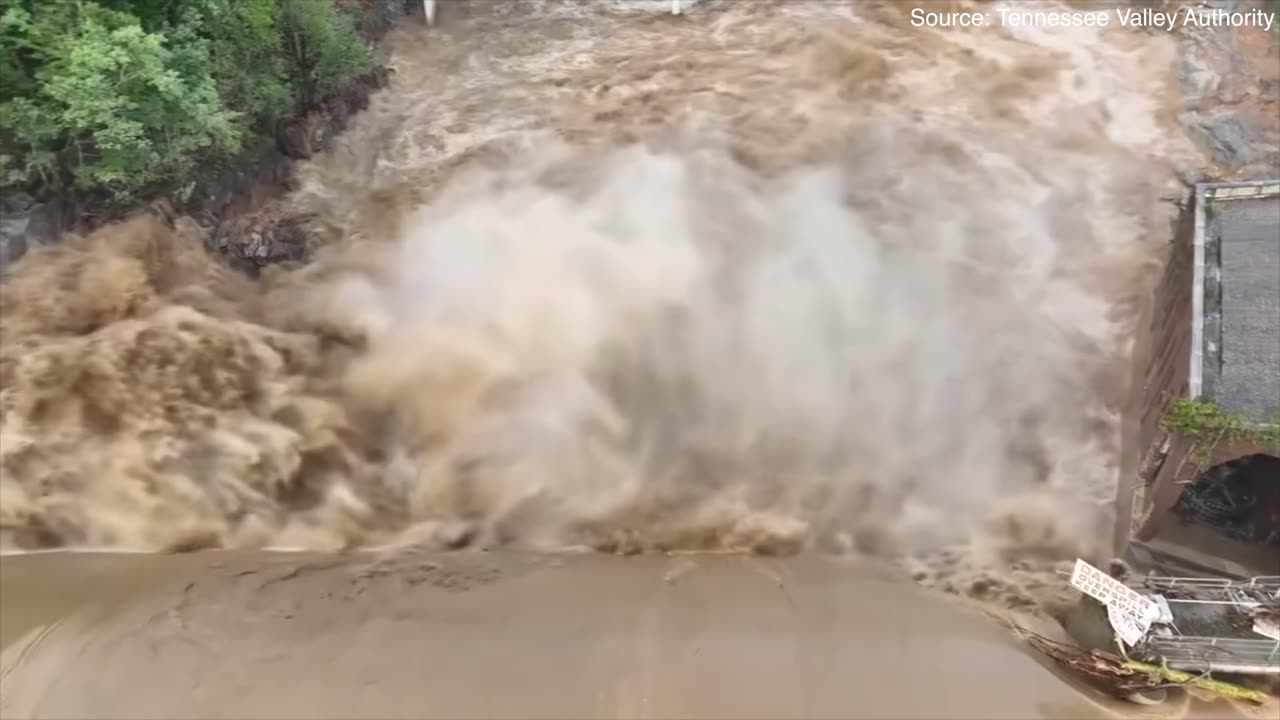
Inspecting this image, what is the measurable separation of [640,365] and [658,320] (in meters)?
0.93

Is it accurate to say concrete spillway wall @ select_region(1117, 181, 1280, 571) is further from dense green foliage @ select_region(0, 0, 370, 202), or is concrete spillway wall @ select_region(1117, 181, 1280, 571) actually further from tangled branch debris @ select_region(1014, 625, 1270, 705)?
dense green foliage @ select_region(0, 0, 370, 202)

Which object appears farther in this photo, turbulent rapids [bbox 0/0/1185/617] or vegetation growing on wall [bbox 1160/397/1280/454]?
turbulent rapids [bbox 0/0/1185/617]

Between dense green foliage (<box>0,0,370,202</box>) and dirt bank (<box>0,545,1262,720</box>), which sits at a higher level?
dense green foliage (<box>0,0,370,202</box>)

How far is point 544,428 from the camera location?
13.8m

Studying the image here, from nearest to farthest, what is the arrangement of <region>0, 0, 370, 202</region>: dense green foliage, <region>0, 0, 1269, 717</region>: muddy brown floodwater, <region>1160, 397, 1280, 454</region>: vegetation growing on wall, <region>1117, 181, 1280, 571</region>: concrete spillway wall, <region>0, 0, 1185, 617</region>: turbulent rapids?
1. <region>1160, 397, 1280, 454</region>: vegetation growing on wall
2. <region>1117, 181, 1280, 571</region>: concrete spillway wall
3. <region>0, 0, 1269, 717</region>: muddy brown floodwater
4. <region>0, 0, 370, 202</region>: dense green foliage
5. <region>0, 0, 1185, 617</region>: turbulent rapids

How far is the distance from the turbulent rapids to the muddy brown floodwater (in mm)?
59

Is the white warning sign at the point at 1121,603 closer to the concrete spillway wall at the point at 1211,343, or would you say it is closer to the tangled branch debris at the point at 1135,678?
the tangled branch debris at the point at 1135,678

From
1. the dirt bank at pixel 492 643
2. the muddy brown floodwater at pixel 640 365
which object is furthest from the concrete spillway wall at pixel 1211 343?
the dirt bank at pixel 492 643

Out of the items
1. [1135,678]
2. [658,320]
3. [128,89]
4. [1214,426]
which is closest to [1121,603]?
[1135,678]

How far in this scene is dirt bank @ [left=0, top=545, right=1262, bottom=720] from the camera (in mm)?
10664

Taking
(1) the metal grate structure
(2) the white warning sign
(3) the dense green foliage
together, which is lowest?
(1) the metal grate structure

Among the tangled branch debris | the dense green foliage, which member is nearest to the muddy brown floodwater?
the tangled branch debris

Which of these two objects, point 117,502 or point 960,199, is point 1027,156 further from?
point 117,502

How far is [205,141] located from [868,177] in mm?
11462
